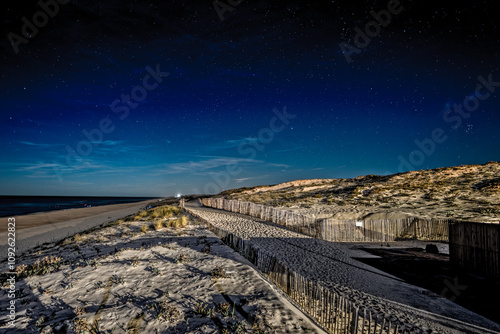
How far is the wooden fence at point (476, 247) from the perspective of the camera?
786 cm

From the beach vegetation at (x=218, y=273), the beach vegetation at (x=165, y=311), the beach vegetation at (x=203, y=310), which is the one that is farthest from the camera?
the beach vegetation at (x=218, y=273)

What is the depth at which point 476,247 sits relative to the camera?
8406 mm

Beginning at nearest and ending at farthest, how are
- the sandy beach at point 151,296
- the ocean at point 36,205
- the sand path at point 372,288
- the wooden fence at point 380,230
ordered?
1. the sandy beach at point 151,296
2. the sand path at point 372,288
3. the wooden fence at point 380,230
4. the ocean at point 36,205

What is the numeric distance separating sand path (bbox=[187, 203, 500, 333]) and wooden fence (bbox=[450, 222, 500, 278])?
2769mm

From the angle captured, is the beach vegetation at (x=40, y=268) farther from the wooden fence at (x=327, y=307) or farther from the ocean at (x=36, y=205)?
the ocean at (x=36, y=205)

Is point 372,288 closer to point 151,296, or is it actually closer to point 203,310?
point 203,310

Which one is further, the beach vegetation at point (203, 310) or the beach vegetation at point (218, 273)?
the beach vegetation at point (218, 273)

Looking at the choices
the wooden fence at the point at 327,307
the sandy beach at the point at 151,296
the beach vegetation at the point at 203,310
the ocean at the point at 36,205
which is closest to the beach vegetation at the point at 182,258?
the sandy beach at the point at 151,296

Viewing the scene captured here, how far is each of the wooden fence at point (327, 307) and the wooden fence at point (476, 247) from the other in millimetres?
5000

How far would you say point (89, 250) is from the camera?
9.38 metres

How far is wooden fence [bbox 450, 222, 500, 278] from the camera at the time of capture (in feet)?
25.8

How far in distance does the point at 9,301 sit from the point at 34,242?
38.7 ft

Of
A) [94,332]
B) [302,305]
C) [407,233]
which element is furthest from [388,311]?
[407,233]

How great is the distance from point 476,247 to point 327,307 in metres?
7.52
